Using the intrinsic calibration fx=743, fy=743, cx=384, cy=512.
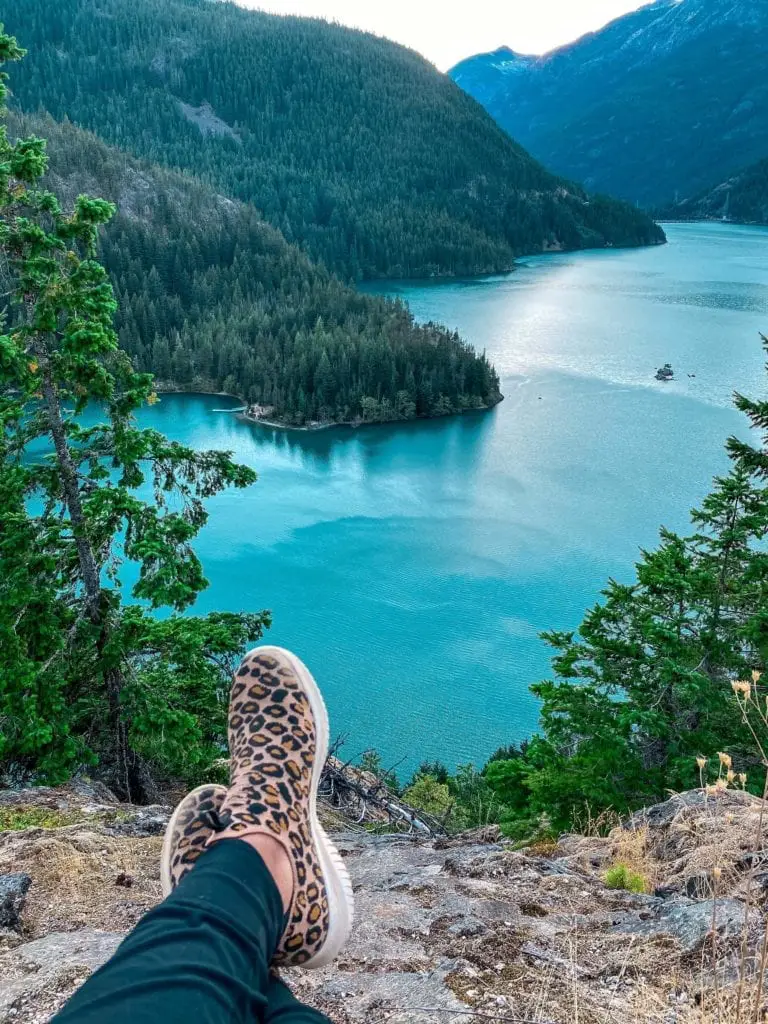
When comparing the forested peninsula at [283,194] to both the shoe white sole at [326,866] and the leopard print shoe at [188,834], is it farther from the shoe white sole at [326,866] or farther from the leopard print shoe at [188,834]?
the leopard print shoe at [188,834]

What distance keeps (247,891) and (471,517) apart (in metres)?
35.5

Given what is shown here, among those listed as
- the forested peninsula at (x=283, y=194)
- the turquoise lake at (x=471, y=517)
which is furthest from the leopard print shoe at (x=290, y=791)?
the forested peninsula at (x=283, y=194)

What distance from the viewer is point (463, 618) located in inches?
1121

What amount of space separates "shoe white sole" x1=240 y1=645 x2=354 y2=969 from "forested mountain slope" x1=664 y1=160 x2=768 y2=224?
7638 inches

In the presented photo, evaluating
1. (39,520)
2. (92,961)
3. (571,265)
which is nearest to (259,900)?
(92,961)

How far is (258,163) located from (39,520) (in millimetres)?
158641

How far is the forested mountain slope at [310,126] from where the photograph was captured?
135 metres

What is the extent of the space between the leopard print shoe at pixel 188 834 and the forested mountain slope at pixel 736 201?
195 meters

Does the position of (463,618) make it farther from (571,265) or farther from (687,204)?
(687,204)

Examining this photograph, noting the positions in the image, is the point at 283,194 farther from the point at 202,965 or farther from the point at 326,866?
the point at 202,965

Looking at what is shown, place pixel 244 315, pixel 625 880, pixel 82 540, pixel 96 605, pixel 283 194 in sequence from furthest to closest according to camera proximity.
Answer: pixel 283 194
pixel 244 315
pixel 96 605
pixel 82 540
pixel 625 880

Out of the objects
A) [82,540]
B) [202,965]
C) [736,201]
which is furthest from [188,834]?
[736,201]

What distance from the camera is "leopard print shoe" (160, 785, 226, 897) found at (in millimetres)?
2328

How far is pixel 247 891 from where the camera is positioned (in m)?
1.98
